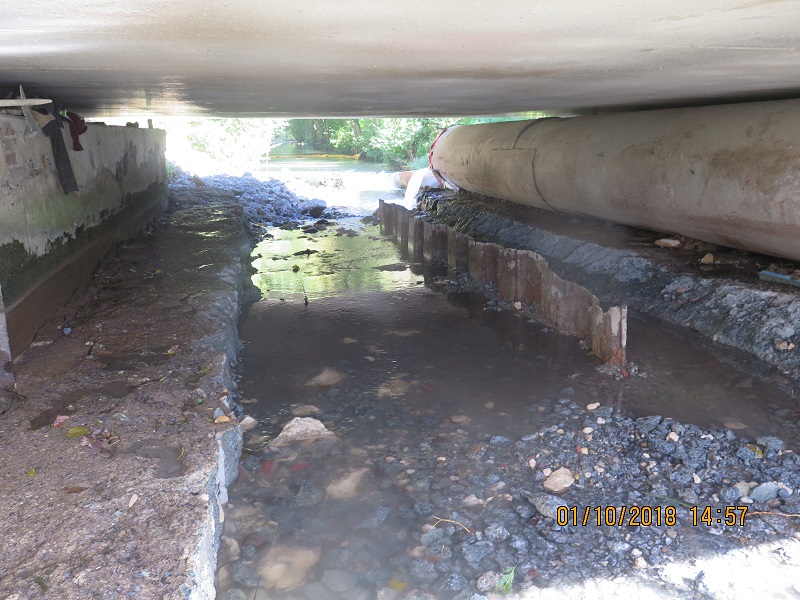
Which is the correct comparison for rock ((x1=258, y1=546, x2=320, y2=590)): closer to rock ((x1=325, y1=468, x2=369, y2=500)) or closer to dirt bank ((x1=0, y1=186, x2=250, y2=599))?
dirt bank ((x1=0, y1=186, x2=250, y2=599))

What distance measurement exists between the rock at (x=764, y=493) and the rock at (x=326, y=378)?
329 centimetres

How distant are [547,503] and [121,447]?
8.06 ft

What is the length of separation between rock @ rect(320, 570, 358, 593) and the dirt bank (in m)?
0.59

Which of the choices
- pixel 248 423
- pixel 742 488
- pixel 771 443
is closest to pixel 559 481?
pixel 742 488

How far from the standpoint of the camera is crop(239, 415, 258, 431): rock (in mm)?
4685

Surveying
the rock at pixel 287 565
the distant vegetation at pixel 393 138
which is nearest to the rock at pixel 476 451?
the rock at pixel 287 565

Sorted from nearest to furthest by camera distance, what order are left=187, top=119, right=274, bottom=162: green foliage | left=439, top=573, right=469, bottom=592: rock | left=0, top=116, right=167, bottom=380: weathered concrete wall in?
left=439, top=573, right=469, bottom=592: rock, left=0, top=116, right=167, bottom=380: weathered concrete wall, left=187, top=119, right=274, bottom=162: green foliage

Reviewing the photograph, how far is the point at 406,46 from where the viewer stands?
125 inches

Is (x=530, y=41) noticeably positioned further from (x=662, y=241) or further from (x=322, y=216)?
(x=322, y=216)

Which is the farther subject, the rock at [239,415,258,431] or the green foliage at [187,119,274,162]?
the green foliage at [187,119,274,162]

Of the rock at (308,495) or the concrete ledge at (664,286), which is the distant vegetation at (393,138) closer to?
the concrete ledge at (664,286)

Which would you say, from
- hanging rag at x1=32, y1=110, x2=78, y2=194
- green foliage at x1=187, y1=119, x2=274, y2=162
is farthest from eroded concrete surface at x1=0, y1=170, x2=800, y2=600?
green foliage at x1=187, y1=119, x2=274, y2=162

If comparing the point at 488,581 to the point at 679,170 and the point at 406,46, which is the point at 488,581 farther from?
the point at 679,170

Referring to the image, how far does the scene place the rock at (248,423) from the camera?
4685 mm
